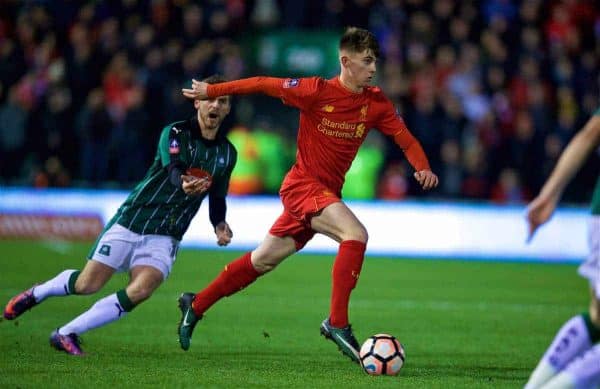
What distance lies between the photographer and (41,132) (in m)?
18.9

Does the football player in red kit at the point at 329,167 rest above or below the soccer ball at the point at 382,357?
above

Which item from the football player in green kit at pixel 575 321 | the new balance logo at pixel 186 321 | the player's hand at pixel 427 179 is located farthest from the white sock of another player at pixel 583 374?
the new balance logo at pixel 186 321

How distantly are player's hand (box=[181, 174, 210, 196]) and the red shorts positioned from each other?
744 millimetres

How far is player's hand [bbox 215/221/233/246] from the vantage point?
862 cm

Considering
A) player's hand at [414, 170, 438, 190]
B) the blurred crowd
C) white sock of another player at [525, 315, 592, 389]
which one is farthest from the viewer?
the blurred crowd

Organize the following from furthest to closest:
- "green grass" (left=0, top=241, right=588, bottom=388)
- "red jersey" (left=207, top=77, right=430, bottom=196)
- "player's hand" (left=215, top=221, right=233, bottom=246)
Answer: "player's hand" (left=215, top=221, right=233, bottom=246)
"red jersey" (left=207, top=77, right=430, bottom=196)
"green grass" (left=0, top=241, right=588, bottom=388)

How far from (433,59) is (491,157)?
2.48 metres

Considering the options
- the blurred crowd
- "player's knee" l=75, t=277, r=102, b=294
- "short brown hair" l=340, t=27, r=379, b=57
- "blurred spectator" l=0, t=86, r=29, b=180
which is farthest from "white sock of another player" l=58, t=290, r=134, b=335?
"blurred spectator" l=0, t=86, r=29, b=180

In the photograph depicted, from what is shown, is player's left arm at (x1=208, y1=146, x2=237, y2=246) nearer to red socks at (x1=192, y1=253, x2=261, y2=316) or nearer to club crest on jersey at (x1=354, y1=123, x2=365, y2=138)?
red socks at (x1=192, y1=253, x2=261, y2=316)

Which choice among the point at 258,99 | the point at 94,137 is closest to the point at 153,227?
the point at 94,137

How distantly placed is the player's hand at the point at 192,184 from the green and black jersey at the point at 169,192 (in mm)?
354

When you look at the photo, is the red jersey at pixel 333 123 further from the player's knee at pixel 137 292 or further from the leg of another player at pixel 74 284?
the leg of another player at pixel 74 284

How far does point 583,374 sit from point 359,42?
377 centimetres

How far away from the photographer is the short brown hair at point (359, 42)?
8.27 m
